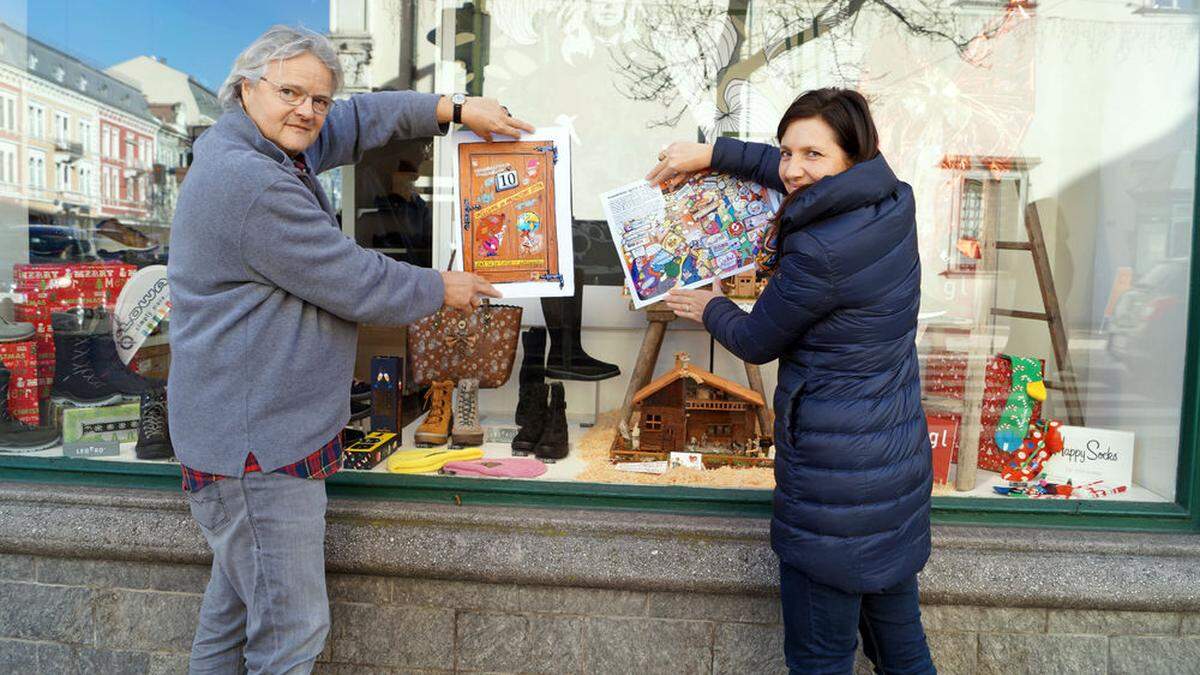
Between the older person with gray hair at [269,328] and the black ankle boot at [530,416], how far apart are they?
115 cm

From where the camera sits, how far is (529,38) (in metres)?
3.88

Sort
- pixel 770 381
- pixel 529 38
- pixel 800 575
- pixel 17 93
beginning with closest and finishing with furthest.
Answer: pixel 800 575, pixel 17 93, pixel 770 381, pixel 529 38

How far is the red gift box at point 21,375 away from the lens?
311 cm

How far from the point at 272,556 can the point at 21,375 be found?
1889mm

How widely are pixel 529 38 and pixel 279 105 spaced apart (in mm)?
2152

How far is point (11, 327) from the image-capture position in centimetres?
322

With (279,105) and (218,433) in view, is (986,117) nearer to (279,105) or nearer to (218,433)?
(279,105)

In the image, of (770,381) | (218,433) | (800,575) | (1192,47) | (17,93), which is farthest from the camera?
(770,381)

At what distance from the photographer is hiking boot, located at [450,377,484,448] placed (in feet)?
10.5

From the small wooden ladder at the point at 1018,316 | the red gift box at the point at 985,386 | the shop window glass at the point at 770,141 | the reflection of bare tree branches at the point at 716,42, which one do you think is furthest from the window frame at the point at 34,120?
the small wooden ladder at the point at 1018,316

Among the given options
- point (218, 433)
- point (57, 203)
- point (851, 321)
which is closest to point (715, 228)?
point (851, 321)

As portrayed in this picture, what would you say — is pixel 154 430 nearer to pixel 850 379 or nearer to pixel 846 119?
pixel 850 379

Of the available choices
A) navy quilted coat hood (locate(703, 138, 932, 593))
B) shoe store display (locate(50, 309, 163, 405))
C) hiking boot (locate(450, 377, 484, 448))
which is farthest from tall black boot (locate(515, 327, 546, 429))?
navy quilted coat hood (locate(703, 138, 932, 593))

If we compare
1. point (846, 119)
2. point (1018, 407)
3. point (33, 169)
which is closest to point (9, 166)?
point (33, 169)
